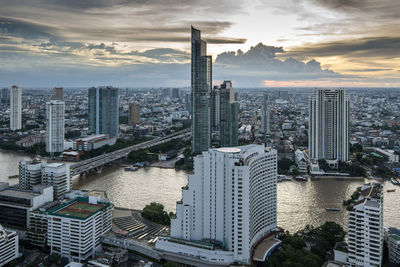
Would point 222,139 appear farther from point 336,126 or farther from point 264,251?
point 264,251

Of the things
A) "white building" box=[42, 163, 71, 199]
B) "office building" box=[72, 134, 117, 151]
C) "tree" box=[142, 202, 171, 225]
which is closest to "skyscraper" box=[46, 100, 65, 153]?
"office building" box=[72, 134, 117, 151]

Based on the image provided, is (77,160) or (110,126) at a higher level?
(110,126)

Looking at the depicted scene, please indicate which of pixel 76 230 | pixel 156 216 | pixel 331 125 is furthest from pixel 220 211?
pixel 331 125

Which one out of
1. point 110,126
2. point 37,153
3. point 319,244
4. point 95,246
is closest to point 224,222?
point 319,244

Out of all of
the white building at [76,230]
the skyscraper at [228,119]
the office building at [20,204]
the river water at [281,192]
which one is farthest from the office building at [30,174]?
the skyscraper at [228,119]

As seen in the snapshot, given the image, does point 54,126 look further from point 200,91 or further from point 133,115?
point 133,115

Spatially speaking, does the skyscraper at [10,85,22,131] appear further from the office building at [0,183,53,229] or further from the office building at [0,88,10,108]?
the office building at [0,183,53,229]

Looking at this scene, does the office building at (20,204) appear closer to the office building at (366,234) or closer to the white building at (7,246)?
the white building at (7,246)
